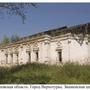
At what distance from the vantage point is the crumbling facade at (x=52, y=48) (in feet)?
13.1

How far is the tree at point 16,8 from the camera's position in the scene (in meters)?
4.00

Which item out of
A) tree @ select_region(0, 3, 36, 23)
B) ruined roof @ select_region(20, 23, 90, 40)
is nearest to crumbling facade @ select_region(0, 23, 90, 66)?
ruined roof @ select_region(20, 23, 90, 40)

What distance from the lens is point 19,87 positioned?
3920mm

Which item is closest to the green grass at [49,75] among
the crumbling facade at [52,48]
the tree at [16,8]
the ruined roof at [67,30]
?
the crumbling facade at [52,48]

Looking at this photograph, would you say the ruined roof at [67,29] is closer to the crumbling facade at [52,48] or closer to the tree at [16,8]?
the crumbling facade at [52,48]

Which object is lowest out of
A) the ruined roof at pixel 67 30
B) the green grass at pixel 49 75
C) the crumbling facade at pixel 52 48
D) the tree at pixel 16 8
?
the green grass at pixel 49 75

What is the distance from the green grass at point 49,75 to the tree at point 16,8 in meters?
0.41

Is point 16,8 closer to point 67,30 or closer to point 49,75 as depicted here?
point 67,30

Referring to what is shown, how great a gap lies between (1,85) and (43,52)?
0.42 m

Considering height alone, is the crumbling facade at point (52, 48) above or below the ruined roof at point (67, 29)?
below

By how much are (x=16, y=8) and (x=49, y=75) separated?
593 millimetres

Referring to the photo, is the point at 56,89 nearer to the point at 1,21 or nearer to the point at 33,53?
the point at 33,53

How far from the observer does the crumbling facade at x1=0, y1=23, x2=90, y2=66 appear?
399 centimetres

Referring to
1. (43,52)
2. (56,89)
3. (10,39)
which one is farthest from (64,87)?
(10,39)
